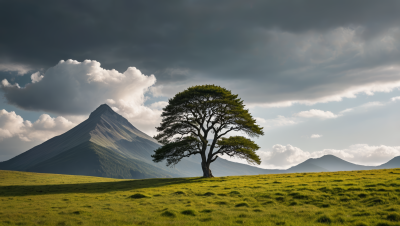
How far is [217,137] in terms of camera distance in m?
44.9

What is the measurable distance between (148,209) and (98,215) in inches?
139

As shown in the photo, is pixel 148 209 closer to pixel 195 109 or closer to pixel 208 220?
pixel 208 220

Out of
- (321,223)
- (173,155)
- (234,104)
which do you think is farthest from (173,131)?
(321,223)

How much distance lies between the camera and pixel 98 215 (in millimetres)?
16188

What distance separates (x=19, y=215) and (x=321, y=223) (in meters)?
19.2

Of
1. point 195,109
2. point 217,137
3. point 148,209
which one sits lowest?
point 148,209

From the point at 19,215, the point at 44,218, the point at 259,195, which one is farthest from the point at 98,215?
the point at 259,195

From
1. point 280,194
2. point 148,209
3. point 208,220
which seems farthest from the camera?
point 280,194

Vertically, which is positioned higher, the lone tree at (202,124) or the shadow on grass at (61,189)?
the lone tree at (202,124)

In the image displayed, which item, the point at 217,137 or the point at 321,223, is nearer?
the point at 321,223

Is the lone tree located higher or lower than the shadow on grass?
higher

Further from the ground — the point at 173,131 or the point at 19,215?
the point at 173,131

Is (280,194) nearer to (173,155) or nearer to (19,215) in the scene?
(19,215)

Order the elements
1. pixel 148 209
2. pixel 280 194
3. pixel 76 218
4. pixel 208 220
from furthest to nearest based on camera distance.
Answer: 1. pixel 280 194
2. pixel 148 209
3. pixel 76 218
4. pixel 208 220
